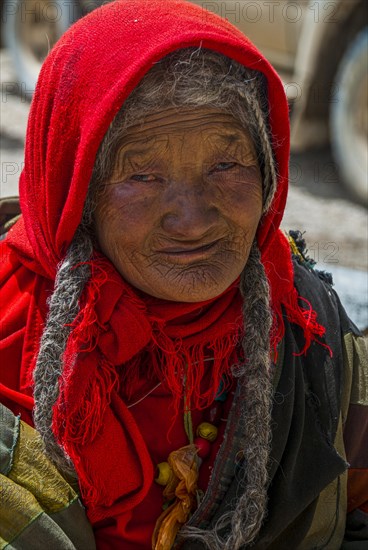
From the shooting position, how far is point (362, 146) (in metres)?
5.43

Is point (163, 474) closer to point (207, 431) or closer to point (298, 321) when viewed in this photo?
point (207, 431)

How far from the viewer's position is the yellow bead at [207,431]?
6.07 ft

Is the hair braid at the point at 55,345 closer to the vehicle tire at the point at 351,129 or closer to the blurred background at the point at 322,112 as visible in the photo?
the blurred background at the point at 322,112

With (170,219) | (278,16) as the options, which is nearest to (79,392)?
(170,219)

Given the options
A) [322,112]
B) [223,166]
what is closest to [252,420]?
[223,166]

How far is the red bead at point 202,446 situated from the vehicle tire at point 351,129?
149 inches

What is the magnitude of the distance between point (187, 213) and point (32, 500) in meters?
0.65

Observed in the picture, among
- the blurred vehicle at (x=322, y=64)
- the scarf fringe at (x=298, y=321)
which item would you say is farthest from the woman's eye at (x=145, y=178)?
the blurred vehicle at (x=322, y=64)

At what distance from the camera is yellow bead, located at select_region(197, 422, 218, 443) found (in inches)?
72.9

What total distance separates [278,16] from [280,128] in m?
4.43

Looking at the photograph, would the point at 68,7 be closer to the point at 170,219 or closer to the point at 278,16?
the point at 278,16

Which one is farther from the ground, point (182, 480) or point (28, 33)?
point (182, 480)

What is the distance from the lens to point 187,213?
5.35ft

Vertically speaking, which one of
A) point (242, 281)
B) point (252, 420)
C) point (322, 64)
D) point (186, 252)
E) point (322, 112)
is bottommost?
point (322, 112)
